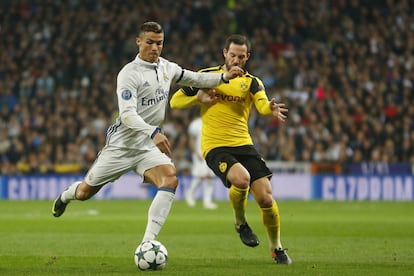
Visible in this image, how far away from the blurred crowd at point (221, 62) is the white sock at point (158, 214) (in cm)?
1578


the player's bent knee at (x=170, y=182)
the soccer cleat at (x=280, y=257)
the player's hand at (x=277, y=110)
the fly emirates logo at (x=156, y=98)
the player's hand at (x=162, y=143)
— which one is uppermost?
the fly emirates logo at (x=156, y=98)

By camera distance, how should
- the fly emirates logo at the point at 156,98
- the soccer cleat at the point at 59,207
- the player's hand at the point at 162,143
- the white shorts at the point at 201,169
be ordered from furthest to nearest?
the white shorts at the point at 201,169, the soccer cleat at the point at 59,207, the fly emirates logo at the point at 156,98, the player's hand at the point at 162,143

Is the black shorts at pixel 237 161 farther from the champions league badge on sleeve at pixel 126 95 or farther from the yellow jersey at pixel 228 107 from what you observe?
the champions league badge on sleeve at pixel 126 95

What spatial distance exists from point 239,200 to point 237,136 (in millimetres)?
702

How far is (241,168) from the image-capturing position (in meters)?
9.70

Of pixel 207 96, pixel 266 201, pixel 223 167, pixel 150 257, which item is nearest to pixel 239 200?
pixel 223 167

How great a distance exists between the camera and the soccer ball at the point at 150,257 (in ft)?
27.4

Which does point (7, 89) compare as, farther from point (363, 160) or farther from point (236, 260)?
point (236, 260)

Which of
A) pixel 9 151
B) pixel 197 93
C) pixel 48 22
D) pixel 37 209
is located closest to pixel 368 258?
pixel 197 93

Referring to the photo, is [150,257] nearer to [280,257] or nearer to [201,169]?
[280,257]

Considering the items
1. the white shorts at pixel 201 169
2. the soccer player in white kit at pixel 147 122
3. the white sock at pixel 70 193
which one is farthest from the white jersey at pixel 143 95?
the white shorts at pixel 201 169

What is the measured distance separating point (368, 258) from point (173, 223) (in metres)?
6.52

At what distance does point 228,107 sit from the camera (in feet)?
33.3

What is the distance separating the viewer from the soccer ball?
8.34m
